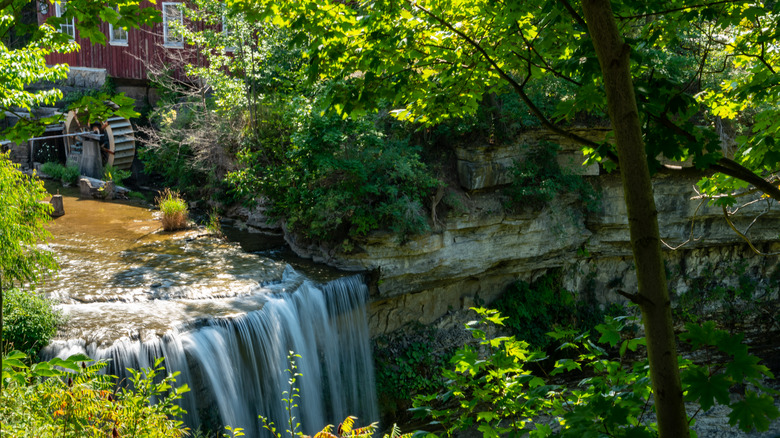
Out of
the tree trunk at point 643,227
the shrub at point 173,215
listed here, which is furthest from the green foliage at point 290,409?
the shrub at point 173,215

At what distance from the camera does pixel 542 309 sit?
12227 mm

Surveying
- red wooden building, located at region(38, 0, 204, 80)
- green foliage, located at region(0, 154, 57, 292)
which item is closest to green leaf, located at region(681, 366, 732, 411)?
green foliage, located at region(0, 154, 57, 292)

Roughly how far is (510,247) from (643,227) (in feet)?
30.8

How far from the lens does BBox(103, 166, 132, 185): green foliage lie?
16016mm

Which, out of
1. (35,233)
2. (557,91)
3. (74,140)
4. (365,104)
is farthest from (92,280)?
(74,140)

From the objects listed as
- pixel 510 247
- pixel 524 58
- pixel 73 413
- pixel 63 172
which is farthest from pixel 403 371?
pixel 63 172

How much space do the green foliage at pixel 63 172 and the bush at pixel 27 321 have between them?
1043cm

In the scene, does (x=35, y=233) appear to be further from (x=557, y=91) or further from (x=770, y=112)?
(x=557, y=91)

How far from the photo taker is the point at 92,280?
9.05 m

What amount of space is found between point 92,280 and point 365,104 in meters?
7.24

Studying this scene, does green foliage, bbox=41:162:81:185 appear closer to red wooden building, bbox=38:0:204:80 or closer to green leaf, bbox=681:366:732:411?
red wooden building, bbox=38:0:204:80

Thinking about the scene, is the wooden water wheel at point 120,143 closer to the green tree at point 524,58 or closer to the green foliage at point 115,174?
the green foliage at point 115,174

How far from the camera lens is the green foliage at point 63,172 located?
1642 centimetres

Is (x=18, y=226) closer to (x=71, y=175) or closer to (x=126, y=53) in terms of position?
(x=71, y=175)
